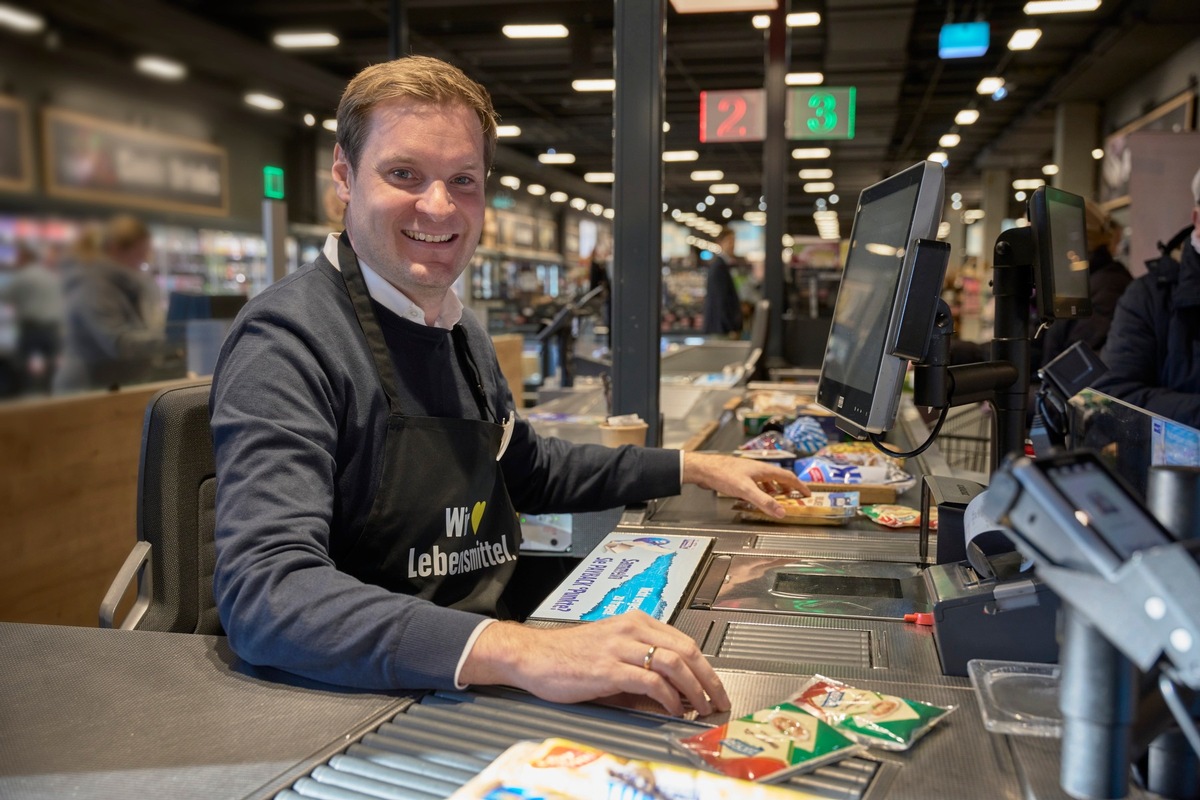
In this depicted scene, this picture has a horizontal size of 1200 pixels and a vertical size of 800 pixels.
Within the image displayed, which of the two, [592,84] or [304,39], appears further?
[592,84]

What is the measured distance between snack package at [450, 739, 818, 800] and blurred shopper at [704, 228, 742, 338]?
852 cm

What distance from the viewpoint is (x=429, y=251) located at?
159cm

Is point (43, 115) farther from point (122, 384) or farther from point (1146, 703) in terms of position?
point (1146, 703)

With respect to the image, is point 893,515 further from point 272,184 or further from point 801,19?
point 801,19

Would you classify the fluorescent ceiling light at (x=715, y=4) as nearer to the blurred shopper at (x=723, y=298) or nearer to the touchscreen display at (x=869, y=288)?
the touchscreen display at (x=869, y=288)

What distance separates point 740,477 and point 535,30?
905cm

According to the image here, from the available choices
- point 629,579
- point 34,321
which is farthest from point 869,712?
point 34,321

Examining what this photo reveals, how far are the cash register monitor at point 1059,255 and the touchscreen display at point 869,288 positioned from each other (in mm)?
222

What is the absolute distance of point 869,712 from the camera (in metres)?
1.02

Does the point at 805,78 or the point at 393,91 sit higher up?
the point at 805,78

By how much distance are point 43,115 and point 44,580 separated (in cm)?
530

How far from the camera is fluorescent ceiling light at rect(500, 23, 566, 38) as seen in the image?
32.4ft

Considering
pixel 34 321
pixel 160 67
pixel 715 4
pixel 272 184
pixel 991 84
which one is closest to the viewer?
pixel 715 4

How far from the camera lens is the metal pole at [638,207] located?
8.91 ft
